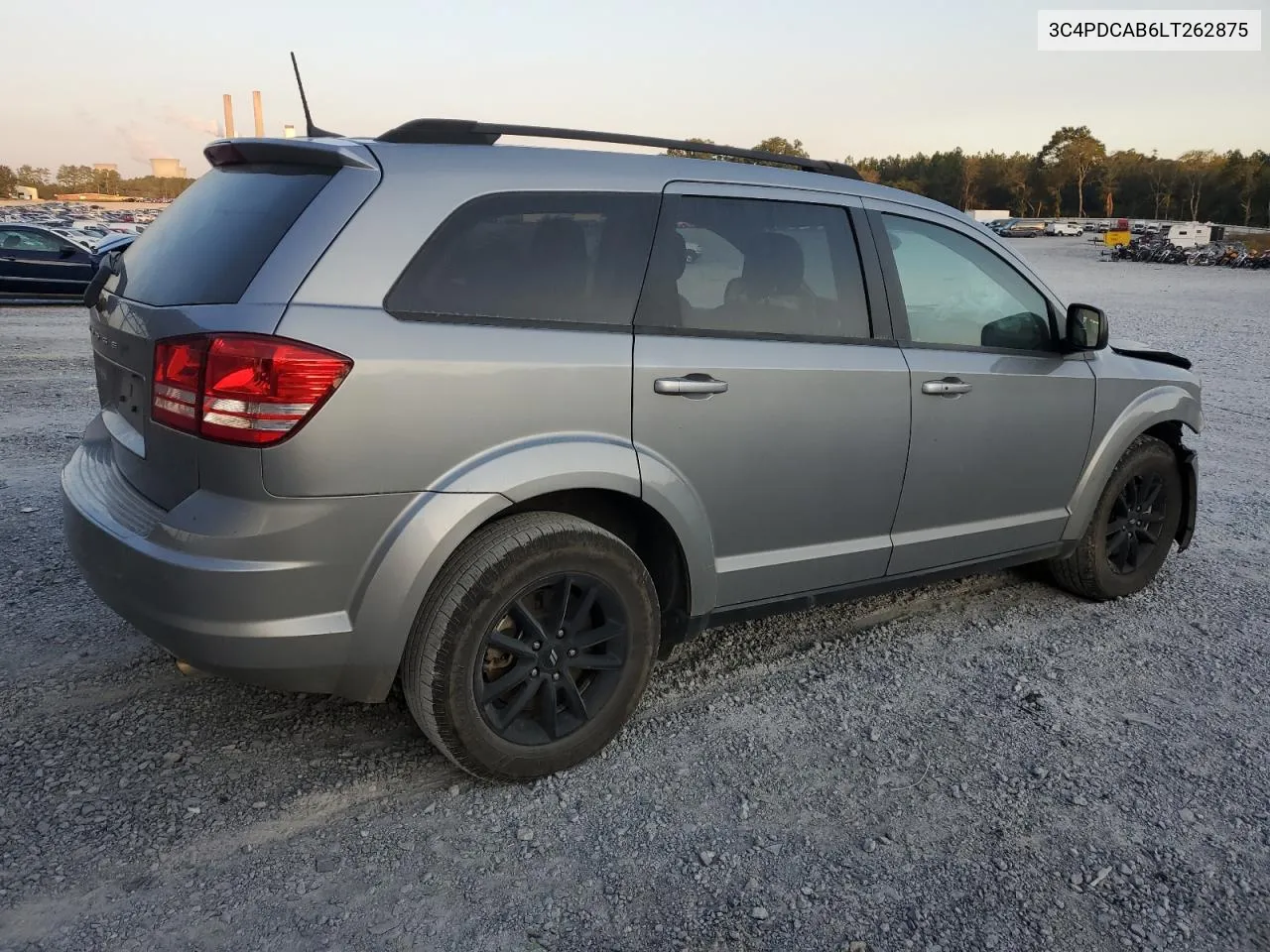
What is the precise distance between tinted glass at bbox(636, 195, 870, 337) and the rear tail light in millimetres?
1032

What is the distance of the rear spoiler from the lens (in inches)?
108

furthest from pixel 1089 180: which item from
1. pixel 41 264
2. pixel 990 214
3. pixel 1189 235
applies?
pixel 41 264

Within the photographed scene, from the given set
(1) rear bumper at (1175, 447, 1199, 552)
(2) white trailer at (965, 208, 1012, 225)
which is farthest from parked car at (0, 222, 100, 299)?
(2) white trailer at (965, 208, 1012, 225)

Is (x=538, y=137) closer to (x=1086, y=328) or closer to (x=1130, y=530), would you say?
(x=1086, y=328)

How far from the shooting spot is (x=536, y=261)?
294cm

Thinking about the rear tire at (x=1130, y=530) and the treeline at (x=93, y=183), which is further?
the treeline at (x=93, y=183)

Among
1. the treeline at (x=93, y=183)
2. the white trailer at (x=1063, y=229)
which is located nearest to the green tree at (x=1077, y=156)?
the white trailer at (x=1063, y=229)

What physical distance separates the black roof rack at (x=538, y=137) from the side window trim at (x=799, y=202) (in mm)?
164

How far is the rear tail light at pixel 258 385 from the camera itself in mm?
2479

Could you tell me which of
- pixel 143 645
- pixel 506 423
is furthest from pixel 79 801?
pixel 506 423

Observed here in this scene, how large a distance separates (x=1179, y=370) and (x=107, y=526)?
15.1 ft

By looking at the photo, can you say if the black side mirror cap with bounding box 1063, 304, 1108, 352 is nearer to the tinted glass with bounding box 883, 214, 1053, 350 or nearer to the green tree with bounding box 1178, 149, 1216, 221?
the tinted glass with bounding box 883, 214, 1053, 350

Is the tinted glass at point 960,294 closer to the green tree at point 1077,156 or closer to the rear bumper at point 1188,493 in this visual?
the rear bumper at point 1188,493

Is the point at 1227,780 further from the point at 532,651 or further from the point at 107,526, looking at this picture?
the point at 107,526
